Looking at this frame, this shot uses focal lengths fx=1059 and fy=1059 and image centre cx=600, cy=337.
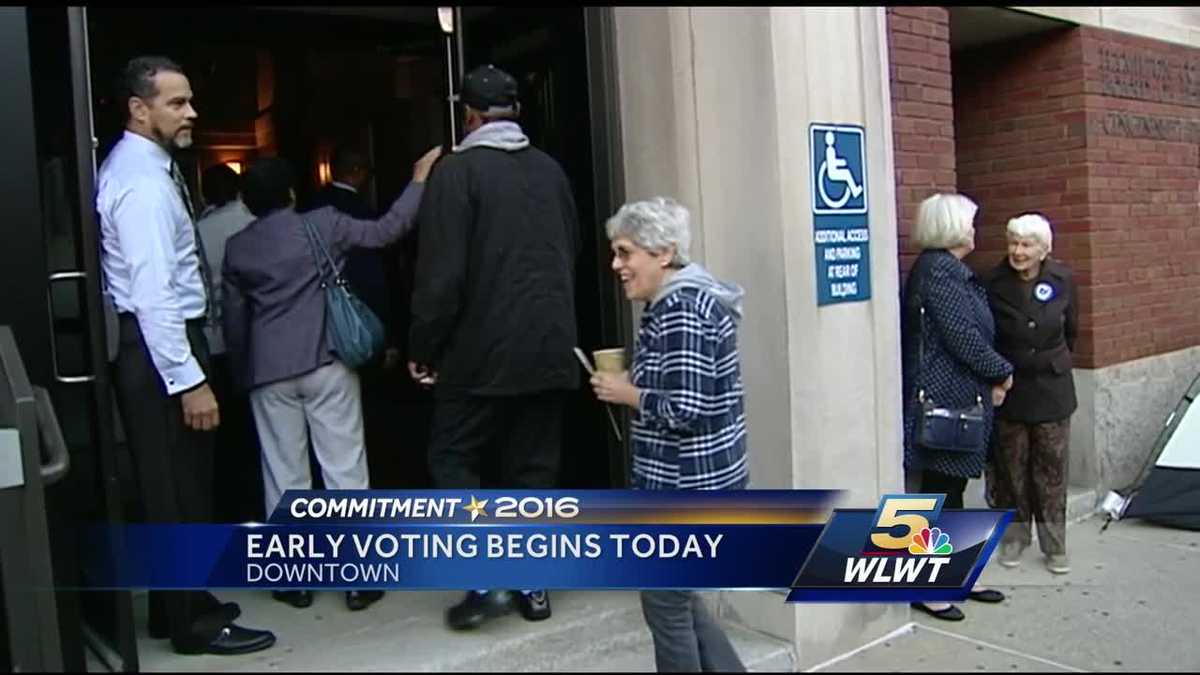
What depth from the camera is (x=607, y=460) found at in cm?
434

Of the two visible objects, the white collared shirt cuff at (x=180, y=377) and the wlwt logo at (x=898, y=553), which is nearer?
the white collared shirt cuff at (x=180, y=377)

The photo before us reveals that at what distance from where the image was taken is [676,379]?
9.80 feet

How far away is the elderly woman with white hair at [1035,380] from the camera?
16.1 ft

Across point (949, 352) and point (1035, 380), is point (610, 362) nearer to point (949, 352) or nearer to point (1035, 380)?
point (949, 352)

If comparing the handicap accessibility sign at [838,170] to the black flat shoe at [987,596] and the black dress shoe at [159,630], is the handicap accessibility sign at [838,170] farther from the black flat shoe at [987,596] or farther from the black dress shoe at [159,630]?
the black dress shoe at [159,630]

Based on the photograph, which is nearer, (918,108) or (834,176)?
(834,176)

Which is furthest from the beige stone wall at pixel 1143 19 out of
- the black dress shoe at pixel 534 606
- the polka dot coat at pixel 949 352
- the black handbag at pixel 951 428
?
the black dress shoe at pixel 534 606

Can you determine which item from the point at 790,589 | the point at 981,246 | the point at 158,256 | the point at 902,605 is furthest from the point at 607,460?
the point at 981,246

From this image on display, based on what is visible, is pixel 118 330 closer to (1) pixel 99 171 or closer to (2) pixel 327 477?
(1) pixel 99 171

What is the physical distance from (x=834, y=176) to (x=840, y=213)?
0.14 meters

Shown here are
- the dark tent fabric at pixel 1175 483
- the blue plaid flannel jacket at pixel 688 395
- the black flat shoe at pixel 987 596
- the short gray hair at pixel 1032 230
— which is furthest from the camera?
the dark tent fabric at pixel 1175 483

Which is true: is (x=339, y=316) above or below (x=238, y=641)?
above

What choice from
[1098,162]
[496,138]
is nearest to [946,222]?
[496,138]

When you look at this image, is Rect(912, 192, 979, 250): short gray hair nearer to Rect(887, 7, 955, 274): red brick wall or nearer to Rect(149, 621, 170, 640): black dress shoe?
Rect(887, 7, 955, 274): red brick wall
